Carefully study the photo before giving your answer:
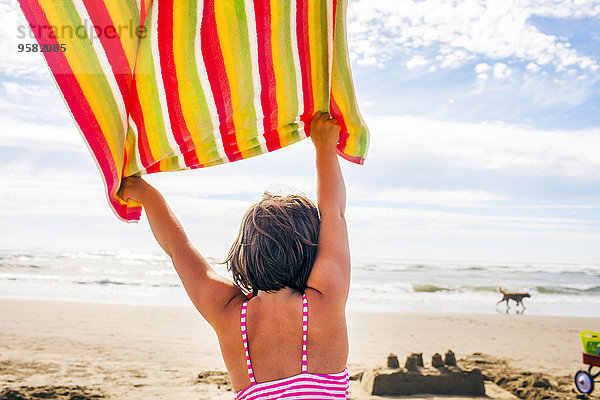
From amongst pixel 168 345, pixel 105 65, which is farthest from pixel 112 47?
pixel 168 345

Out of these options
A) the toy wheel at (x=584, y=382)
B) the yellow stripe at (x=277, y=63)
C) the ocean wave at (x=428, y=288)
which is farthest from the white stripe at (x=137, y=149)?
the ocean wave at (x=428, y=288)

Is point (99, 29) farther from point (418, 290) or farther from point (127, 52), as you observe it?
point (418, 290)

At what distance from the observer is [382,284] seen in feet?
64.6

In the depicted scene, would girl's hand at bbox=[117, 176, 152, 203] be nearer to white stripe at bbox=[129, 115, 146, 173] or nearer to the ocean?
white stripe at bbox=[129, 115, 146, 173]

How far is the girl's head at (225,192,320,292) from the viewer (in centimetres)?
136

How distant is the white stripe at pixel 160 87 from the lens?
58.1 inches

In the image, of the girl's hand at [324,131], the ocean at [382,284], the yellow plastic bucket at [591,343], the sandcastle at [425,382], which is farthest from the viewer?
the ocean at [382,284]

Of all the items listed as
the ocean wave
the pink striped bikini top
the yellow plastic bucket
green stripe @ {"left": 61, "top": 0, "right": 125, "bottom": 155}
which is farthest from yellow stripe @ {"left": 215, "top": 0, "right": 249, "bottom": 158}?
the ocean wave

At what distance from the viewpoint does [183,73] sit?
156 centimetres

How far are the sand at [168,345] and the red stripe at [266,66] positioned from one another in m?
4.24

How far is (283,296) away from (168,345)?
7.50 m

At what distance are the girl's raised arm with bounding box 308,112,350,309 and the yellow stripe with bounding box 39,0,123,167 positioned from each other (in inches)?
24.4

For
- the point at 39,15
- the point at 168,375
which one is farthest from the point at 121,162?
the point at 168,375

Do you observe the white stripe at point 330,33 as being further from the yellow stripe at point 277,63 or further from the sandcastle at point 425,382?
the sandcastle at point 425,382
